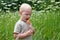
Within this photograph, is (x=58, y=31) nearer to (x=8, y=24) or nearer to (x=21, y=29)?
(x=8, y=24)

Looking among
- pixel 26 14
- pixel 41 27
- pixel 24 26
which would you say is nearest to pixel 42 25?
pixel 41 27

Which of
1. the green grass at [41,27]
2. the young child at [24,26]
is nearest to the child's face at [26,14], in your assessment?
the young child at [24,26]

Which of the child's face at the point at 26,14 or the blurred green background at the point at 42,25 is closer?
the child's face at the point at 26,14

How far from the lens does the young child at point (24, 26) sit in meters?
4.81

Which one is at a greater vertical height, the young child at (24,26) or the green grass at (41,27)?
the young child at (24,26)

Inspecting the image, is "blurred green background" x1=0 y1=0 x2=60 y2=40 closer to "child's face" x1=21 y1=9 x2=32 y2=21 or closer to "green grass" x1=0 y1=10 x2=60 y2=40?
"green grass" x1=0 y1=10 x2=60 y2=40

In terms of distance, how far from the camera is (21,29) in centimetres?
490

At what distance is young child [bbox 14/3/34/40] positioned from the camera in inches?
189

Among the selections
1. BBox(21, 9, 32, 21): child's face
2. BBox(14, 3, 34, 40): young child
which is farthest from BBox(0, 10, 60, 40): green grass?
BBox(21, 9, 32, 21): child's face

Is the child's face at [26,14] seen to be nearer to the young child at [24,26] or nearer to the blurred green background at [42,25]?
the young child at [24,26]

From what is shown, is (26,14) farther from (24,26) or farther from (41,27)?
(41,27)

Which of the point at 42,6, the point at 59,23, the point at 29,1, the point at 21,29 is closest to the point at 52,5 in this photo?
the point at 42,6

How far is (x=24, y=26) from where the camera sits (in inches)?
193

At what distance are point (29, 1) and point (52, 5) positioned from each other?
1554 millimetres
